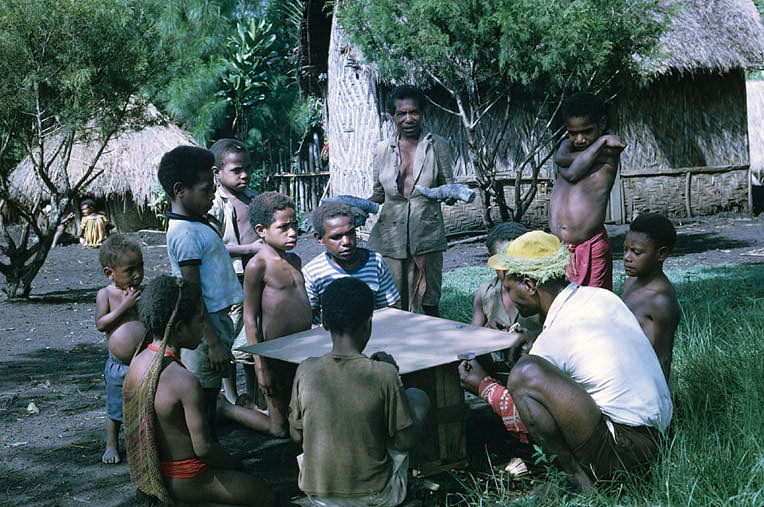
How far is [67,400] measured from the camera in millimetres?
5156

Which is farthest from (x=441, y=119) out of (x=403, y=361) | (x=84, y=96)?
(x=403, y=361)

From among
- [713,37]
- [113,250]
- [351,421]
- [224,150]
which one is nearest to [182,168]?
[113,250]

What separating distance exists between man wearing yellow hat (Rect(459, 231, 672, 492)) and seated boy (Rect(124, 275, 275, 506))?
1.15 metres

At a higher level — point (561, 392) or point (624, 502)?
point (561, 392)

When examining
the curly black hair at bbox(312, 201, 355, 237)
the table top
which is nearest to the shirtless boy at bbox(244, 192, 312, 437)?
the curly black hair at bbox(312, 201, 355, 237)

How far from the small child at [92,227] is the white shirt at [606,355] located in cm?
1421

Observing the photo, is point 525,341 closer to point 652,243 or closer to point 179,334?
point 652,243

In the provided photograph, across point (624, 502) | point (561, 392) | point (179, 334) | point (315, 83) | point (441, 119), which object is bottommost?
point (624, 502)

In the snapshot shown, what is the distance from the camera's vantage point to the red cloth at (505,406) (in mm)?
3398

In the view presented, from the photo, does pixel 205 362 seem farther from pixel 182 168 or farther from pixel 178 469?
pixel 182 168

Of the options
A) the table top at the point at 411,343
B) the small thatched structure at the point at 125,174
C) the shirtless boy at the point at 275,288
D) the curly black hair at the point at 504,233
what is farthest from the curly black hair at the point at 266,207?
the small thatched structure at the point at 125,174

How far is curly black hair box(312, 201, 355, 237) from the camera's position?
419 centimetres

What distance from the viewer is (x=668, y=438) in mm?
3199

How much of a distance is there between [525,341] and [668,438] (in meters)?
0.74
